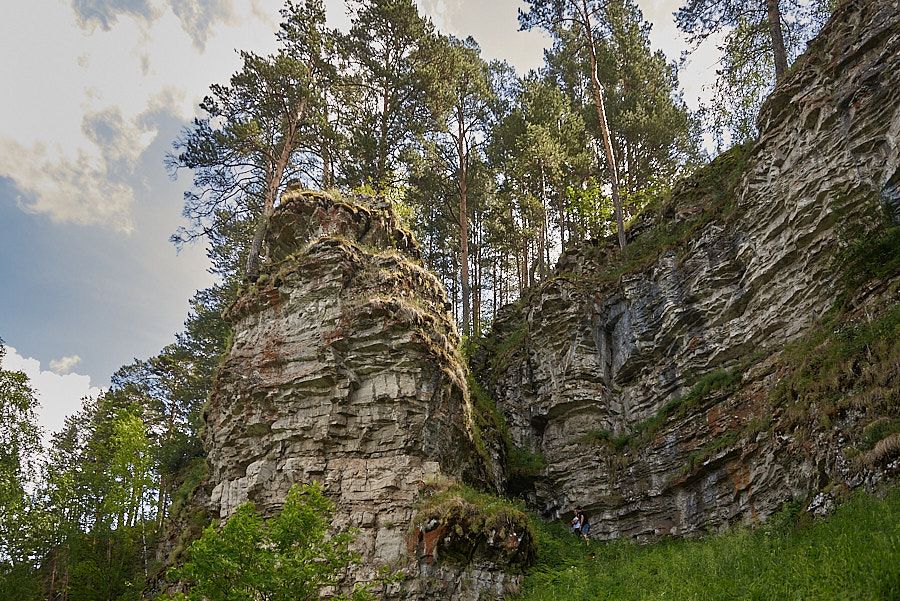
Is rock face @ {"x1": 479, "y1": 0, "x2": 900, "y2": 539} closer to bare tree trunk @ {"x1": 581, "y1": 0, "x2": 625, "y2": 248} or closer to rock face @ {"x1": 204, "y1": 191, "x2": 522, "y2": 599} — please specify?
bare tree trunk @ {"x1": 581, "y1": 0, "x2": 625, "y2": 248}

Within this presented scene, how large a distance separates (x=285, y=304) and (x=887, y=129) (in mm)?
15268

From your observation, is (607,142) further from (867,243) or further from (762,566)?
(762,566)

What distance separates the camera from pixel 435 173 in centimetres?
2686

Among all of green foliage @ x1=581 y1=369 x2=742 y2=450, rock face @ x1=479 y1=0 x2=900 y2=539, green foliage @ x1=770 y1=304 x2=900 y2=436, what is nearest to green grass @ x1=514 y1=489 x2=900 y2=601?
rock face @ x1=479 y1=0 x2=900 y2=539

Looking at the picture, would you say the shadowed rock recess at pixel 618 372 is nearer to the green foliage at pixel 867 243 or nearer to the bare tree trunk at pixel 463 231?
the green foliage at pixel 867 243

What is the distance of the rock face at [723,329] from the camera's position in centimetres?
1154

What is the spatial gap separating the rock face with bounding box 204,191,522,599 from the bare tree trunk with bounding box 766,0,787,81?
13465 mm

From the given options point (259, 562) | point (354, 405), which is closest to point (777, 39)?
point (354, 405)

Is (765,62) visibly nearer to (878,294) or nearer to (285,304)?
(878,294)

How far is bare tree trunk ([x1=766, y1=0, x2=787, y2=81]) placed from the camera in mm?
17266

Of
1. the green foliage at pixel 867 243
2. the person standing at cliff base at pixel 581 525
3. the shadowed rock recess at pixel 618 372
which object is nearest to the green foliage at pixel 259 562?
the shadowed rock recess at pixel 618 372

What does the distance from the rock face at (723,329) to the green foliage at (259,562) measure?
854 centimetres

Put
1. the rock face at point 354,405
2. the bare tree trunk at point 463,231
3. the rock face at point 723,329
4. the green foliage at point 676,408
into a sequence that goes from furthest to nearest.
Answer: the bare tree trunk at point 463,231 → the green foliage at point 676,408 → the rock face at point 354,405 → the rock face at point 723,329

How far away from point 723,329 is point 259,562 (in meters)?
12.8
